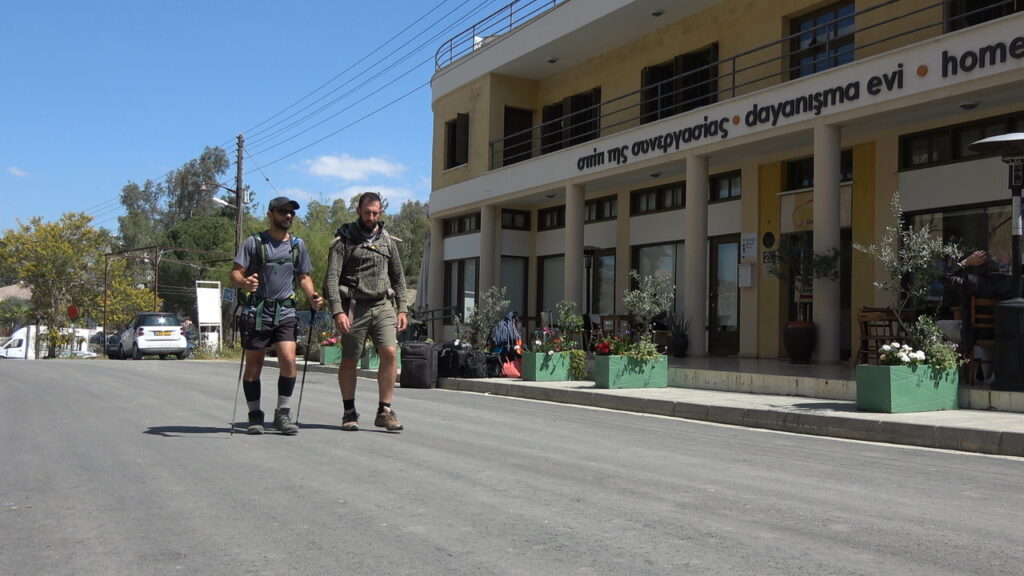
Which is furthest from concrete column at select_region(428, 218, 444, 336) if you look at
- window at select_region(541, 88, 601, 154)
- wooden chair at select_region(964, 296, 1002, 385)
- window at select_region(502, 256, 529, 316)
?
wooden chair at select_region(964, 296, 1002, 385)

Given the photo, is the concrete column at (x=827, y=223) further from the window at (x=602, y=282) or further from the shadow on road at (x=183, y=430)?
the shadow on road at (x=183, y=430)

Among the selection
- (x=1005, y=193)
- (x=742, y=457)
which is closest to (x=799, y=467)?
(x=742, y=457)

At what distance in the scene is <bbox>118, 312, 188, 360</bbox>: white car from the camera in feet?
105

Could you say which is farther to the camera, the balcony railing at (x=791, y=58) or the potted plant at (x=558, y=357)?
the potted plant at (x=558, y=357)

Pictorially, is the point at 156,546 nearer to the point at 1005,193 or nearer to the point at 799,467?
the point at 799,467

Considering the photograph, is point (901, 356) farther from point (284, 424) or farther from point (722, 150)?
point (722, 150)

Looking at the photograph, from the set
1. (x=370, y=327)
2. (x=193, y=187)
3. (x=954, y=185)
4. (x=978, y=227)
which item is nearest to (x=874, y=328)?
(x=978, y=227)

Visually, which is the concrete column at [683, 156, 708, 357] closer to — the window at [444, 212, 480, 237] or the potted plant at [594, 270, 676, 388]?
the potted plant at [594, 270, 676, 388]

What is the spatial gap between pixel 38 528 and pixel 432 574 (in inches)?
81.6

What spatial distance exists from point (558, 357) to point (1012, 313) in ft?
23.3

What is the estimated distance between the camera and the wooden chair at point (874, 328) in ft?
40.3

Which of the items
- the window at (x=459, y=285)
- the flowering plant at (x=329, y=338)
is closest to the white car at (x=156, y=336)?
the window at (x=459, y=285)

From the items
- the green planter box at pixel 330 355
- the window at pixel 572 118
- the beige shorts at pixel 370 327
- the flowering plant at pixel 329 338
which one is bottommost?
the green planter box at pixel 330 355

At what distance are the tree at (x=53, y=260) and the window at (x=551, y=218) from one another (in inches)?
1210
